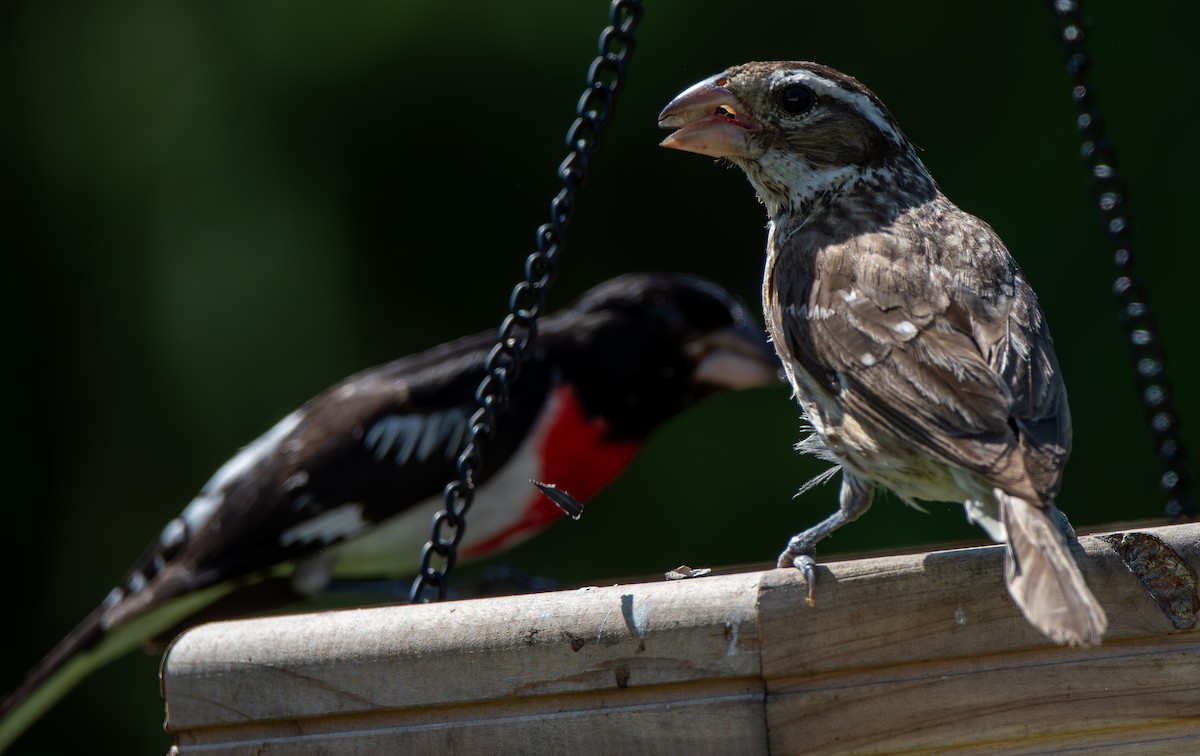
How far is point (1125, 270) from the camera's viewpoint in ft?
7.64

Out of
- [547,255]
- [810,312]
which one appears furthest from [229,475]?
[810,312]

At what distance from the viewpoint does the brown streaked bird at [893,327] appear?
143cm

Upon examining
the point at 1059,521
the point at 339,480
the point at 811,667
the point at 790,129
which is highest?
the point at 790,129

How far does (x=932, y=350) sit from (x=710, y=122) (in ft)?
2.09

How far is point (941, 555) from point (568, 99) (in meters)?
3.55

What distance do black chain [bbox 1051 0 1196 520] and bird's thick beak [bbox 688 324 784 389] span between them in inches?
45.0

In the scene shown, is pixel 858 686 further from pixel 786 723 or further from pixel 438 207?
pixel 438 207

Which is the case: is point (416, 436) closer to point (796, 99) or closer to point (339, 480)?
point (339, 480)

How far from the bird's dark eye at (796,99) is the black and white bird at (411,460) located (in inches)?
50.2

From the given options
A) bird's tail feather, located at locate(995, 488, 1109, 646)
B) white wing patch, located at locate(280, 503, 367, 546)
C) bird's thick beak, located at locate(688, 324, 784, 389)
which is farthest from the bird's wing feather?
bird's tail feather, located at locate(995, 488, 1109, 646)

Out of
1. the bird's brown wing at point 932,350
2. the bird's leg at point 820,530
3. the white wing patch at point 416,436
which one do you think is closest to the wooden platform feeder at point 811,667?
the bird's leg at point 820,530

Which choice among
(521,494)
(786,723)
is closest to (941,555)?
(786,723)

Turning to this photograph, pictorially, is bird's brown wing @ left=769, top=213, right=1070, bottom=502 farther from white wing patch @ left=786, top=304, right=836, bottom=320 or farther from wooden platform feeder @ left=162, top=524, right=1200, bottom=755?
wooden platform feeder @ left=162, top=524, right=1200, bottom=755

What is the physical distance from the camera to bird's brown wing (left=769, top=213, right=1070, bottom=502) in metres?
1.49
